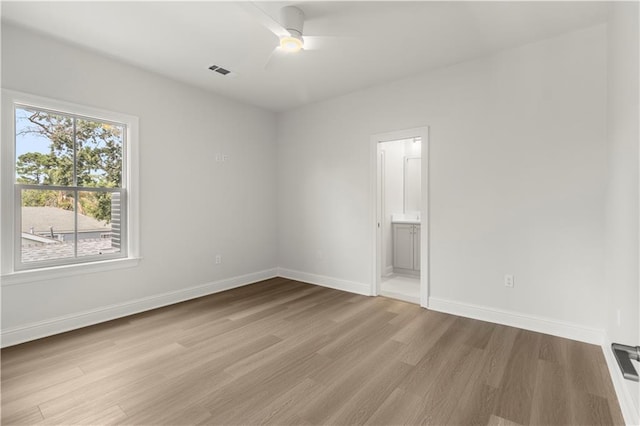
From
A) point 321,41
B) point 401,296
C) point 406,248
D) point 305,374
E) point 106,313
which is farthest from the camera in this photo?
point 406,248

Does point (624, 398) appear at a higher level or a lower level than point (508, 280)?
lower

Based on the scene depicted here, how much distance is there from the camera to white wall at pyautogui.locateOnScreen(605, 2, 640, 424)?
5.39ft

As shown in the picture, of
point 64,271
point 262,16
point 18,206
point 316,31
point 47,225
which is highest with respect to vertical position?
point 316,31

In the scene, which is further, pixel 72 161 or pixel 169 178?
pixel 169 178

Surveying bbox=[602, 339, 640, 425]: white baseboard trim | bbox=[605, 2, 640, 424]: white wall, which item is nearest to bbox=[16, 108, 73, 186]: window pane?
bbox=[605, 2, 640, 424]: white wall

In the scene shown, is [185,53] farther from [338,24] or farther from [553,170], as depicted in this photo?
[553,170]

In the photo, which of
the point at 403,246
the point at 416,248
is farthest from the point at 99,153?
the point at 416,248

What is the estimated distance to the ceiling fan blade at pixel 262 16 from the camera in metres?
2.37

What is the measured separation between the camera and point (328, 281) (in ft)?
15.9

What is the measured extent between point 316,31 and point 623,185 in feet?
8.70

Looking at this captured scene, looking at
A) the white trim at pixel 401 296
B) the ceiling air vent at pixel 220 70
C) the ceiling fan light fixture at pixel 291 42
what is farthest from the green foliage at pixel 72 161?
the white trim at pixel 401 296

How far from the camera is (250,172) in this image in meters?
5.05

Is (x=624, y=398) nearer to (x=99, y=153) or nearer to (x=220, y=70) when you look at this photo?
(x=220, y=70)

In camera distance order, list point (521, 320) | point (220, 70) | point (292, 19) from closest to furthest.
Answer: point (292, 19)
point (521, 320)
point (220, 70)
